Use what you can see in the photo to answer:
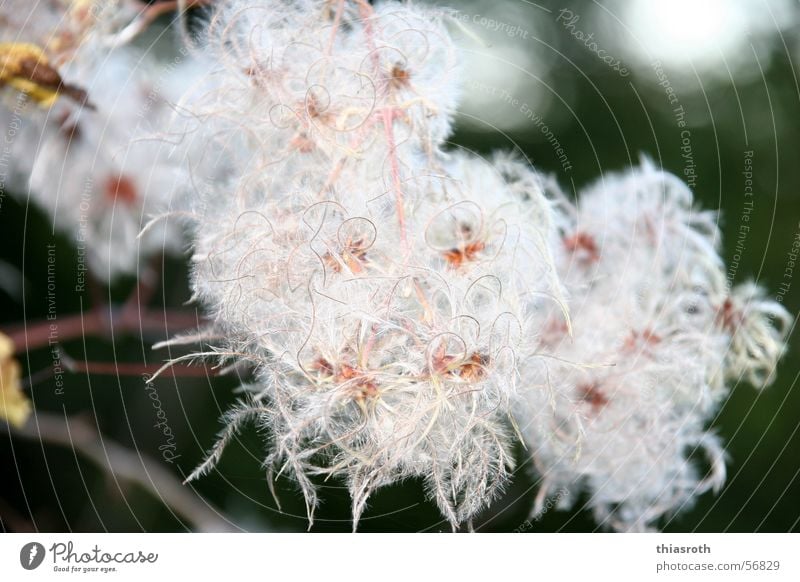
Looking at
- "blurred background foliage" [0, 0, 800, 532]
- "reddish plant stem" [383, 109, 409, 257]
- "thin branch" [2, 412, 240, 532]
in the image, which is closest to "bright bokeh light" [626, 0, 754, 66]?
"blurred background foliage" [0, 0, 800, 532]

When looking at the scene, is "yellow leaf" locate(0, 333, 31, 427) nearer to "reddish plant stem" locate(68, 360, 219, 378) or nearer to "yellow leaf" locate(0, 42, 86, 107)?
"reddish plant stem" locate(68, 360, 219, 378)

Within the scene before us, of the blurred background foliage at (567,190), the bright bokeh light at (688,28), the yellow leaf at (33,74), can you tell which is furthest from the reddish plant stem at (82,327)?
the bright bokeh light at (688,28)

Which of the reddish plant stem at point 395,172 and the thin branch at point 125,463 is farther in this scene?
the thin branch at point 125,463

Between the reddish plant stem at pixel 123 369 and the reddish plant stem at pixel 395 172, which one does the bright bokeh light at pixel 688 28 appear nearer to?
the reddish plant stem at pixel 395 172

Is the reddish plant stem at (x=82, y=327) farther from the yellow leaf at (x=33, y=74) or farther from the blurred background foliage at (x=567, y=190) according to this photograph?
the yellow leaf at (x=33, y=74)

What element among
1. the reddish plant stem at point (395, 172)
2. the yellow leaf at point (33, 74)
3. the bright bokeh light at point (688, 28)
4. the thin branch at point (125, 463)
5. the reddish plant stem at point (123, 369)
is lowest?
the thin branch at point (125, 463)

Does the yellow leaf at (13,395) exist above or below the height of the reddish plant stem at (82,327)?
below

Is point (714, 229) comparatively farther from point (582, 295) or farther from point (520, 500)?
point (520, 500)

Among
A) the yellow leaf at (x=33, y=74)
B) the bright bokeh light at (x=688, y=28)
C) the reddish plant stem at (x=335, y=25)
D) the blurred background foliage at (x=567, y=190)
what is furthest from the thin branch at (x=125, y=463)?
the bright bokeh light at (x=688, y=28)
